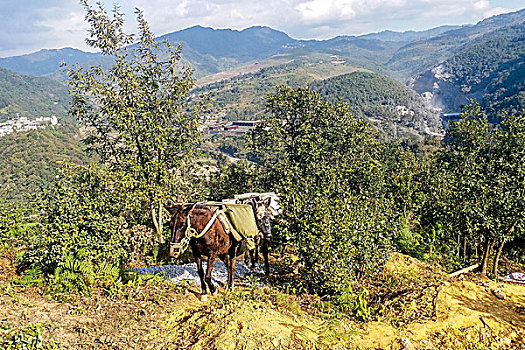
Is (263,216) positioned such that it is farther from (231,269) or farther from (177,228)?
(177,228)

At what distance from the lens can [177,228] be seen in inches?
346

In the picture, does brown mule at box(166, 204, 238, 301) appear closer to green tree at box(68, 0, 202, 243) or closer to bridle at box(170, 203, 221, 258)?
bridle at box(170, 203, 221, 258)

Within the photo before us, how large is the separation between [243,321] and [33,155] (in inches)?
5434

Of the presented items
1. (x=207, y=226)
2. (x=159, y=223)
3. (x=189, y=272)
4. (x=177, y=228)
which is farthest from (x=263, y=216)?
(x=159, y=223)

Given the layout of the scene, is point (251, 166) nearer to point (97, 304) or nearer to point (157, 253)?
point (157, 253)

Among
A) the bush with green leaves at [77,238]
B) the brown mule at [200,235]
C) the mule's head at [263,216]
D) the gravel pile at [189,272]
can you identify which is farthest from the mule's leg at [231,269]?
the bush with green leaves at [77,238]

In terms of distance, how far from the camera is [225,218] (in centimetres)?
968

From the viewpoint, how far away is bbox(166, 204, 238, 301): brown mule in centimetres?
871

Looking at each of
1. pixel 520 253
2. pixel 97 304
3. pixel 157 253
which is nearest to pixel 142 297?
pixel 97 304

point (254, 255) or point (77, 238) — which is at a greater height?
point (77, 238)

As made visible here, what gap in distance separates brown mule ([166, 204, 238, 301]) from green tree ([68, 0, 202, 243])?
4.19 m

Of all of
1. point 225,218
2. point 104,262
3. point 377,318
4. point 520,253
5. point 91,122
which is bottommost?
point 520,253

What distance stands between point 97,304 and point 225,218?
12.4ft

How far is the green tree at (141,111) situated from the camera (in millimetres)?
13447
